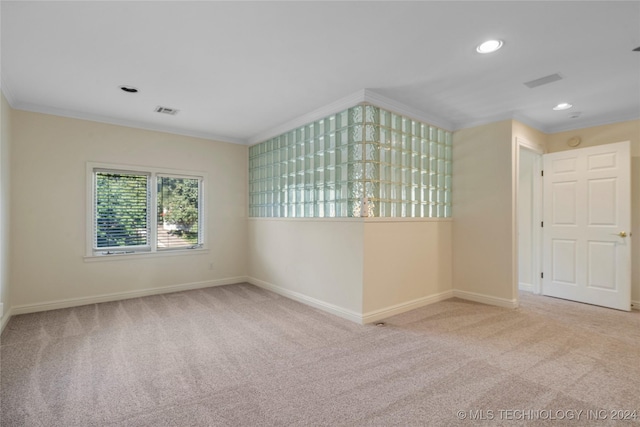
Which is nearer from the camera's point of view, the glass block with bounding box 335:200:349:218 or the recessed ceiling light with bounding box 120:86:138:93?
the recessed ceiling light with bounding box 120:86:138:93

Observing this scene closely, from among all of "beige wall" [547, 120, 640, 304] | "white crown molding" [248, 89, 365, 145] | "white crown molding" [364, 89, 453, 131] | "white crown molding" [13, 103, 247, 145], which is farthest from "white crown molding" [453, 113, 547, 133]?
"white crown molding" [13, 103, 247, 145]

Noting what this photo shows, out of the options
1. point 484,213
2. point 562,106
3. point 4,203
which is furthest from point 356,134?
point 4,203

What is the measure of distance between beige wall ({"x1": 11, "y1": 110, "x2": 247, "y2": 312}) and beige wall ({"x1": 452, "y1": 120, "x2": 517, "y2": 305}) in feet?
12.9

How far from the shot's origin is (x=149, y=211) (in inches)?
185

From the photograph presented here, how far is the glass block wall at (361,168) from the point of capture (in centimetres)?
349

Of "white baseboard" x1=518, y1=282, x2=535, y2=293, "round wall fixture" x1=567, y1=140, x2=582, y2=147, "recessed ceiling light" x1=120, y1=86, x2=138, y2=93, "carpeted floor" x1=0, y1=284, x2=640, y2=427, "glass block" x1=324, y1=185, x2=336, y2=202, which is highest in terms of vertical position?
"recessed ceiling light" x1=120, y1=86, x2=138, y2=93

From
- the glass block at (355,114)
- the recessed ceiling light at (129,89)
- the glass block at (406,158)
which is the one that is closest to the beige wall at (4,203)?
the recessed ceiling light at (129,89)

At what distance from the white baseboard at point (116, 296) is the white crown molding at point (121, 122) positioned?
2334mm

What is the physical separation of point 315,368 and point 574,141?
4.69 meters

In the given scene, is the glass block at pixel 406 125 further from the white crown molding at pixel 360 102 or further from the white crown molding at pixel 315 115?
the white crown molding at pixel 315 115

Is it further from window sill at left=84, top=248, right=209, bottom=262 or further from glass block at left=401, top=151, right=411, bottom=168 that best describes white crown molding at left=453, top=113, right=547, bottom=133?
window sill at left=84, top=248, right=209, bottom=262

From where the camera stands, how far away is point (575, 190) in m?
4.29

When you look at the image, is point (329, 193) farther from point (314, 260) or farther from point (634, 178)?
point (634, 178)

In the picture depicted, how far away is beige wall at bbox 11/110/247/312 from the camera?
12.4 ft
